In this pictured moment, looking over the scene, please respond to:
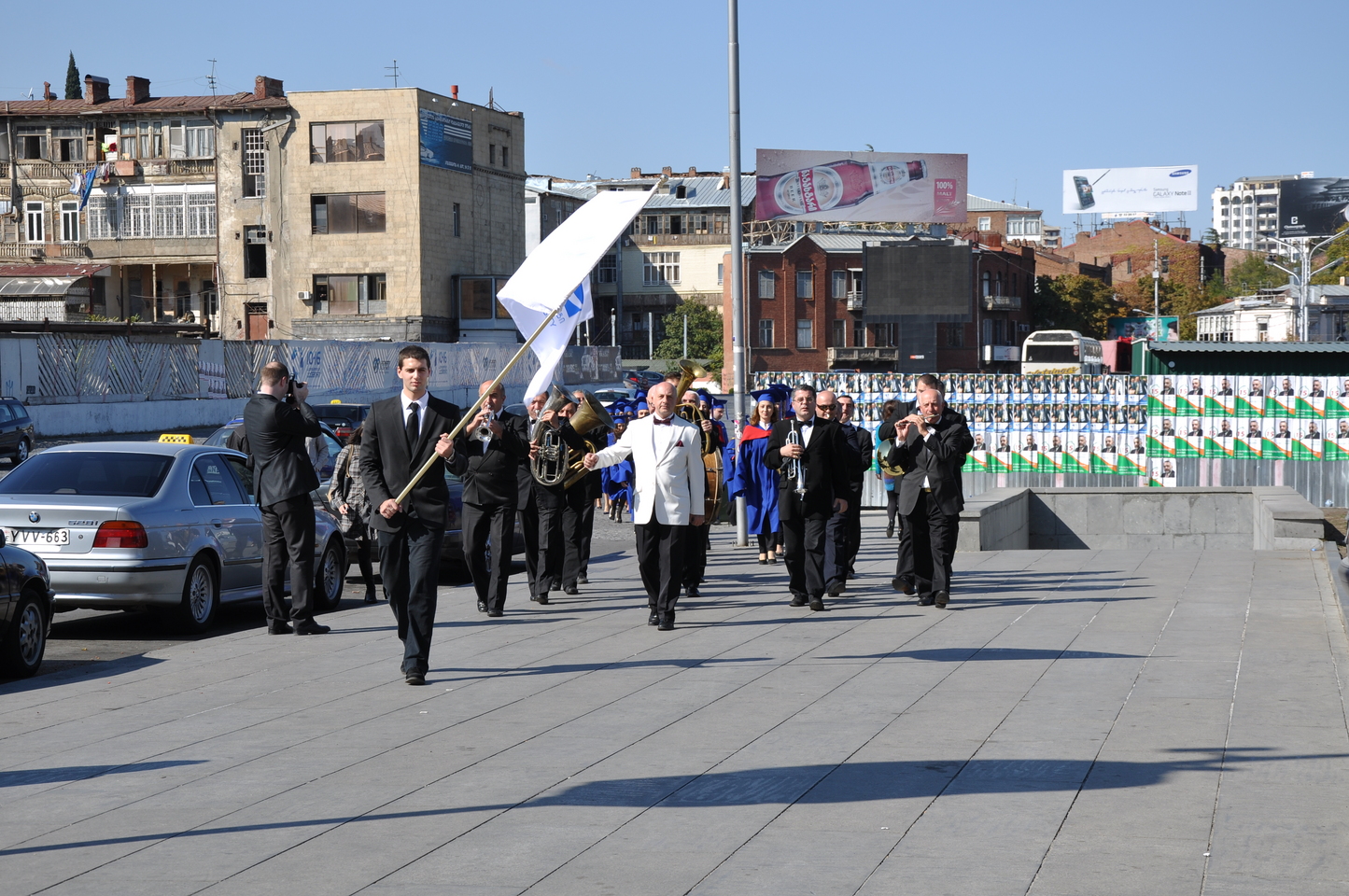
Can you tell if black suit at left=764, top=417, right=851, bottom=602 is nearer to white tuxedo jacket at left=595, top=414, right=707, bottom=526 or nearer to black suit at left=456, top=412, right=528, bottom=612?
white tuxedo jacket at left=595, top=414, right=707, bottom=526

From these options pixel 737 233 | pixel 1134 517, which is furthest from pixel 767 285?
pixel 737 233

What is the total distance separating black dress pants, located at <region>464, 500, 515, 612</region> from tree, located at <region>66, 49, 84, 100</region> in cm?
8828

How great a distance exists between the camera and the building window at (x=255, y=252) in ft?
237

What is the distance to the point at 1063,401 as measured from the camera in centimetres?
2408

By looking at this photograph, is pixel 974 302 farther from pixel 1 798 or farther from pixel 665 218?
pixel 1 798

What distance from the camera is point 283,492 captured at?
1072cm

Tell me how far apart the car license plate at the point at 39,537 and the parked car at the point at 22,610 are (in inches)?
48.6

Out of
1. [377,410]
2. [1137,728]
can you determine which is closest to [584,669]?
[377,410]

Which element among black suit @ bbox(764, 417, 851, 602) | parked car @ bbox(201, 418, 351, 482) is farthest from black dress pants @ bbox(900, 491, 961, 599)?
parked car @ bbox(201, 418, 351, 482)

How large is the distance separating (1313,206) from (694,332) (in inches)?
1737

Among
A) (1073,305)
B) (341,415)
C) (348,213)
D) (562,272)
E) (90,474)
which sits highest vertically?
(348,213)

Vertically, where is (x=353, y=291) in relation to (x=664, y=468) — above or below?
above

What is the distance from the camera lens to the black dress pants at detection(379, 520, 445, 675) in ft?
28.7

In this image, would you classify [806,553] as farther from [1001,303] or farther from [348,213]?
[1001,303]
